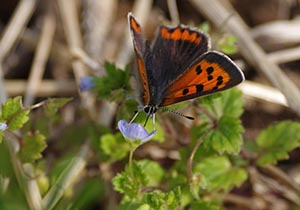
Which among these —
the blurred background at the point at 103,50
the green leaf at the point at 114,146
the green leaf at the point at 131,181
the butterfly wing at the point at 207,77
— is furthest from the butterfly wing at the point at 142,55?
the blurred background at the point at 103,50

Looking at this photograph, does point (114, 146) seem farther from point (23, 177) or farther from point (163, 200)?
point (163, 200)

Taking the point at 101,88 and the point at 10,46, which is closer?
the point at 101,88

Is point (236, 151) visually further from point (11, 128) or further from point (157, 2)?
point (157, 2)

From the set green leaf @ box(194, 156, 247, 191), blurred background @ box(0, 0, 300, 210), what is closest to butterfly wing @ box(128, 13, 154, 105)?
green leaf @ box(194, 156, 247, 191)

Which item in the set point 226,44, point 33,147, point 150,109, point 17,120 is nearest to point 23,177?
point 33,147

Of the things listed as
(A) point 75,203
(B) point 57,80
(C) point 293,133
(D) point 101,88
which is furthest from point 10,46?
(C) point 293,133

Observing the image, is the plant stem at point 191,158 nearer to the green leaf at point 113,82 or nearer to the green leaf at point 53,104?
the green leaf at point 113,82
